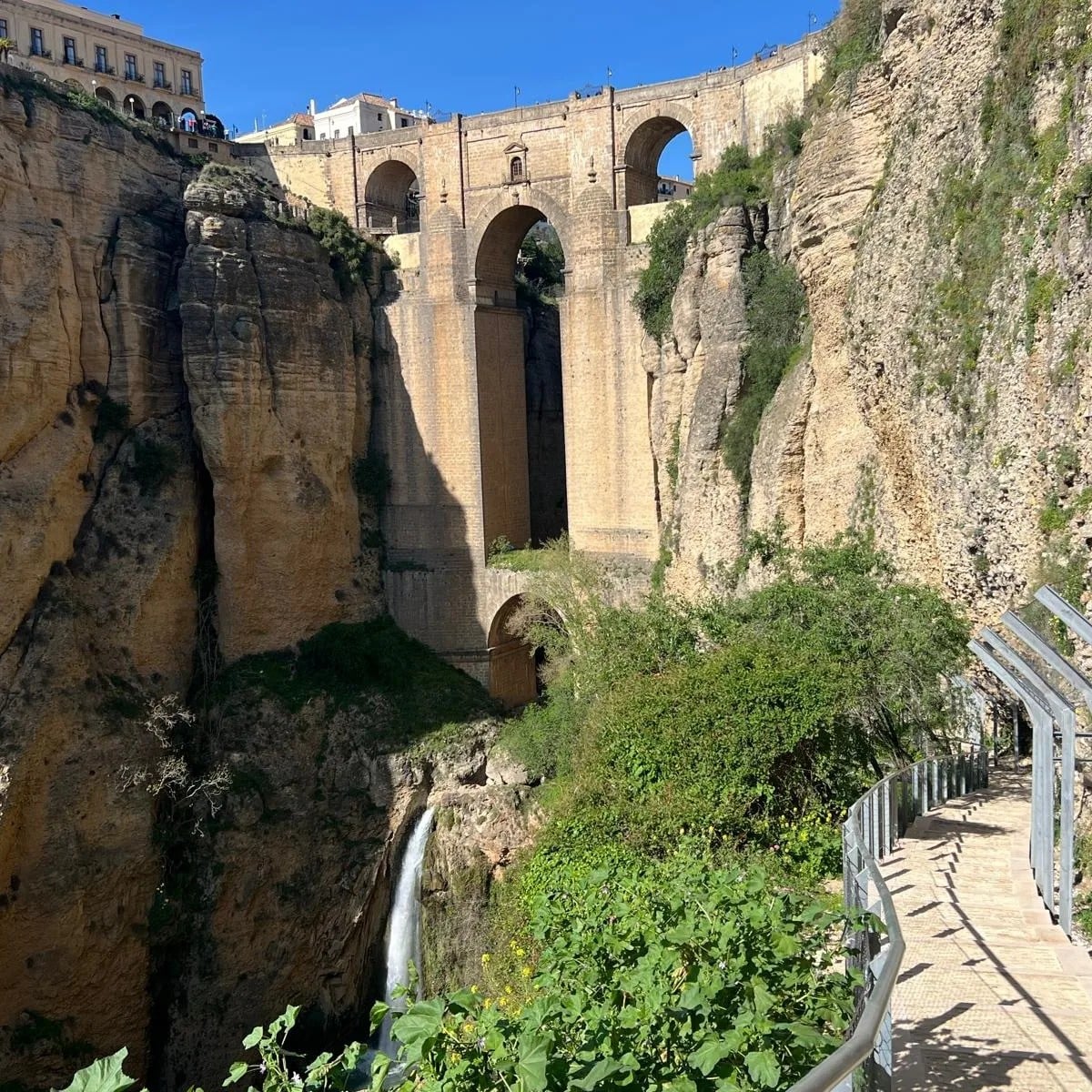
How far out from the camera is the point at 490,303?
24.6 m

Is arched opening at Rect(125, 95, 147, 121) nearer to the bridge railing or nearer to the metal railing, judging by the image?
the bridge railing

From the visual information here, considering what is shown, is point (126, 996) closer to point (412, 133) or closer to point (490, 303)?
point (490, 303)

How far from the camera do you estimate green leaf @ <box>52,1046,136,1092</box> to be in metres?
3.19

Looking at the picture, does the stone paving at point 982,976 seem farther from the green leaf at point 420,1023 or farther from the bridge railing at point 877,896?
the green leaf at point 420,1023

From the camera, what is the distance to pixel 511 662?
25281 millimetres

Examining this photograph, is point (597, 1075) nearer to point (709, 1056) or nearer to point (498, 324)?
point (709, 1056)

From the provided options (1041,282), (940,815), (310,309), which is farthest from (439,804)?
(1041,282)

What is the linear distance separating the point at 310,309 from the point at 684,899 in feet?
65.3

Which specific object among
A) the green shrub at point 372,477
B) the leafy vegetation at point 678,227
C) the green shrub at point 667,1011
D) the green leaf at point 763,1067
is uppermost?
the leafy vegetation at point 678,227

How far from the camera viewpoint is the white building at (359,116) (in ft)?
152

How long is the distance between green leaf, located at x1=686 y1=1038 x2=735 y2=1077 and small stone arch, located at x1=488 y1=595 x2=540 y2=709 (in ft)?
65.1

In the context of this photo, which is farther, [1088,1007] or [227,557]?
[227,557]


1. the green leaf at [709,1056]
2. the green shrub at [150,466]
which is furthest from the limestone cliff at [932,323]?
the green shrub at [150,466]

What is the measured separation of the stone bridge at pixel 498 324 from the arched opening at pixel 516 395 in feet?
0.16
